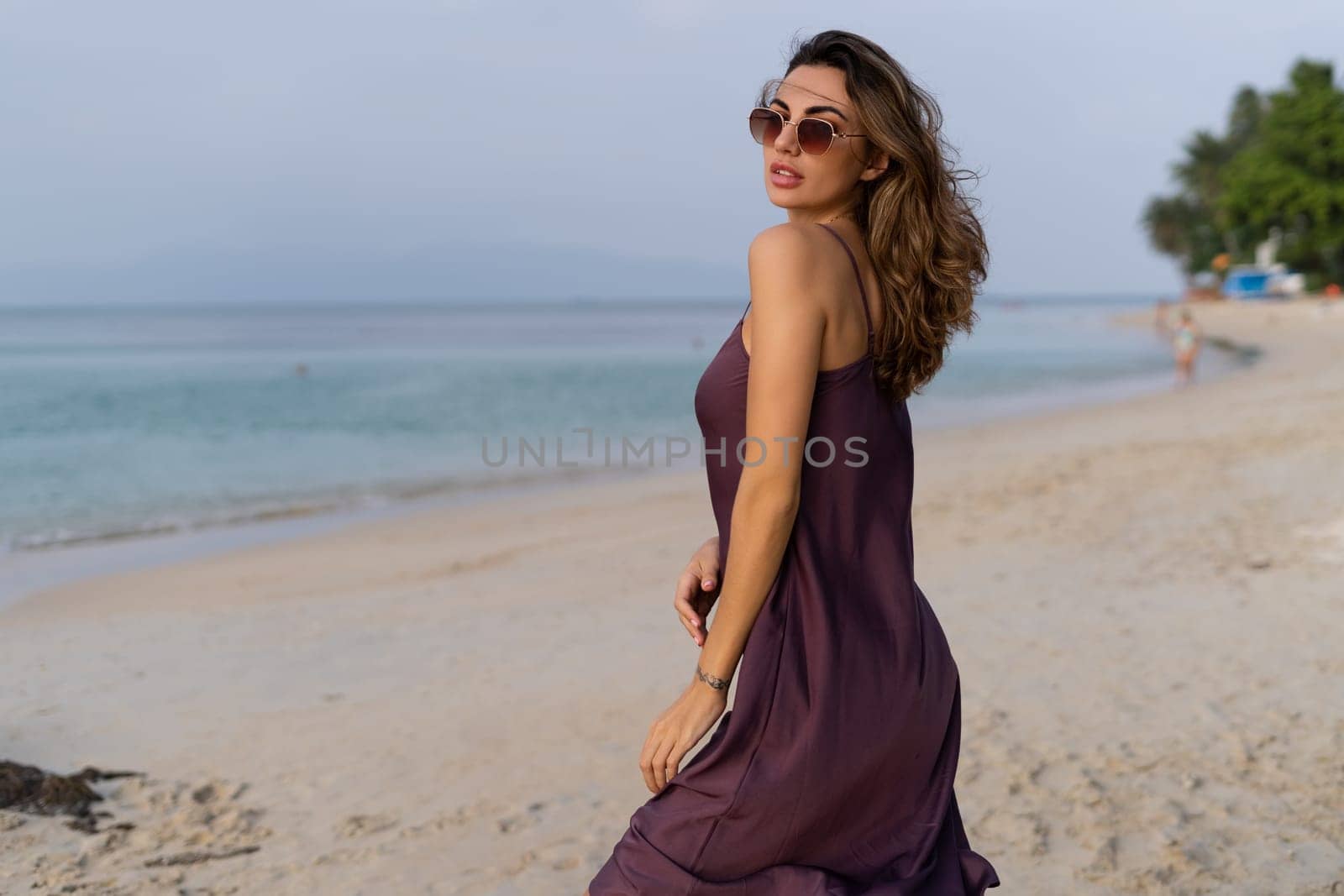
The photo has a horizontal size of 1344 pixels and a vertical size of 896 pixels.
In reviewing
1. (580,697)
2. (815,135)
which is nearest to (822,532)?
(815,135)

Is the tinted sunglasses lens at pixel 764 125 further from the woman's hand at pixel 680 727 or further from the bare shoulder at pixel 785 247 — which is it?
the woman's hand at pixel 680 727

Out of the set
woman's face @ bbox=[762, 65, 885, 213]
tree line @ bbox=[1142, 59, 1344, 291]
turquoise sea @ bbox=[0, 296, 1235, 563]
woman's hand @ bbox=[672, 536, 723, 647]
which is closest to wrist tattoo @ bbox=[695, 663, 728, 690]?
woman's hand @ bbox=[672, 536, 723, 647]

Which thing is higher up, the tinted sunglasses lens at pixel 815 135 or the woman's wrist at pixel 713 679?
the tinted sunglasses lens at pixel 815 135

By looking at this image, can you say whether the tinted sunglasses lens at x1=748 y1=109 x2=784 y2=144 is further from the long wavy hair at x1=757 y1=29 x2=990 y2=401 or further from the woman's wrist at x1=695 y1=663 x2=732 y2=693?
the woman's wrist at x1=695 y1=663 x2=732 y2=693

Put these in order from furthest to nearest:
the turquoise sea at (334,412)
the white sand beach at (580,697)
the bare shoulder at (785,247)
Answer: the turquoise sea at (334,412)
the white sand beach at (580,697)
the bare shoulder at (785,247)

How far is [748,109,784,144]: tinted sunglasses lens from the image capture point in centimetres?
171

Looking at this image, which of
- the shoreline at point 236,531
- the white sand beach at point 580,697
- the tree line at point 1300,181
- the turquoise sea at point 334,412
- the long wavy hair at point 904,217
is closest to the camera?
the long wavy hair at point 904,217

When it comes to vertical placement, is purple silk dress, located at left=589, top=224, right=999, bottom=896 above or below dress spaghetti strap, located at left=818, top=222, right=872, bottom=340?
below

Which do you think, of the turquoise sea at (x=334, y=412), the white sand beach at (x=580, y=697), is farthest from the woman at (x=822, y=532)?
the white sand beach at (x=580, y=697)

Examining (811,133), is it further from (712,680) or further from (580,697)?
(580,697)

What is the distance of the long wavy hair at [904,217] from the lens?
1.61 metres

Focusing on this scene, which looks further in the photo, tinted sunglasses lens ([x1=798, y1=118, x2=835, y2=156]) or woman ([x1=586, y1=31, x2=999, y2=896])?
tinted sunglasses lens ([x1=798, y1=118, x2=835, y2=156])

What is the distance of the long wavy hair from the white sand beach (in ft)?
7.44

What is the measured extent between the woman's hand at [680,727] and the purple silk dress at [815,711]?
0.9 inches
